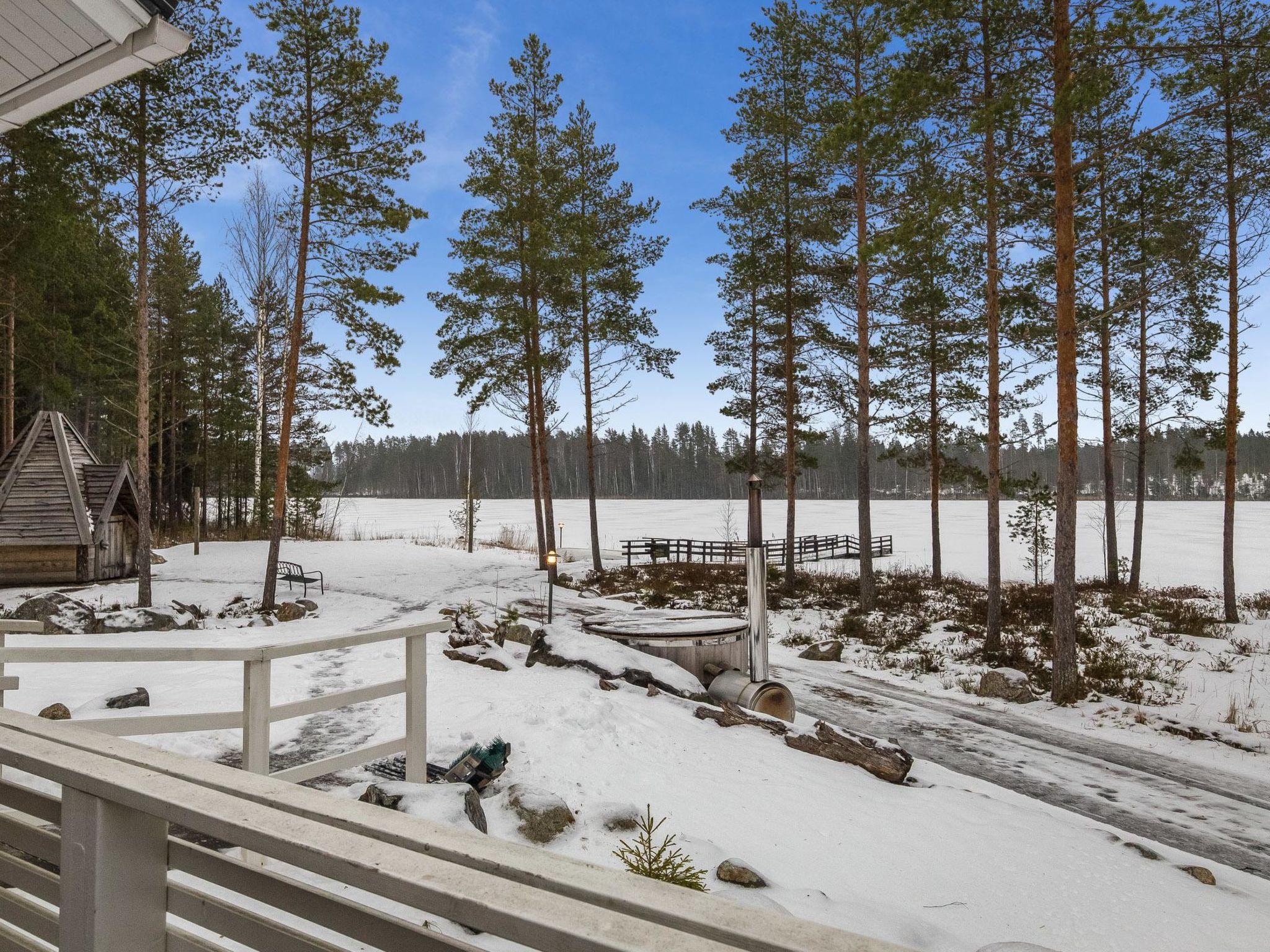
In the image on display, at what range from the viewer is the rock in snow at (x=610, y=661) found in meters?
8.49

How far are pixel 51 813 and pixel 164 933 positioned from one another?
0.46m

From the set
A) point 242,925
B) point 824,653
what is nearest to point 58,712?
point 242,925

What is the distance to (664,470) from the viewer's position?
10062 cm

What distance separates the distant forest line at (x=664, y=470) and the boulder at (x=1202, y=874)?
82.6 meters

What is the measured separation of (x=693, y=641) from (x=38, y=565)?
16.6 m

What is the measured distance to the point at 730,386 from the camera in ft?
68.8

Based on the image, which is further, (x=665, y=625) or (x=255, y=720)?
(x=665, y=625)

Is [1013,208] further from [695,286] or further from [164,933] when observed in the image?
[695,286]

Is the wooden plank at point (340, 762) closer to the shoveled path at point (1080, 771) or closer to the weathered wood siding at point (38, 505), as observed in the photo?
the shoveled path at point (1080, 771)

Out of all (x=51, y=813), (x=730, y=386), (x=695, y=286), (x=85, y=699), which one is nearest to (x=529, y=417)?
(x=730, y=386)

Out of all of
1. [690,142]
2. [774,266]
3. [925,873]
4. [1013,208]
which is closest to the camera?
[925,873]

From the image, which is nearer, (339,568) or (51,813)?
(51,813)

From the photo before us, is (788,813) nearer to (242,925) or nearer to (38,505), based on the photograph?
(242,925)

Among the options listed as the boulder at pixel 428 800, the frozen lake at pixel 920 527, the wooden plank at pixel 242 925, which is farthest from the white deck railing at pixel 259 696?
the frozen lake at pixel 920 527
